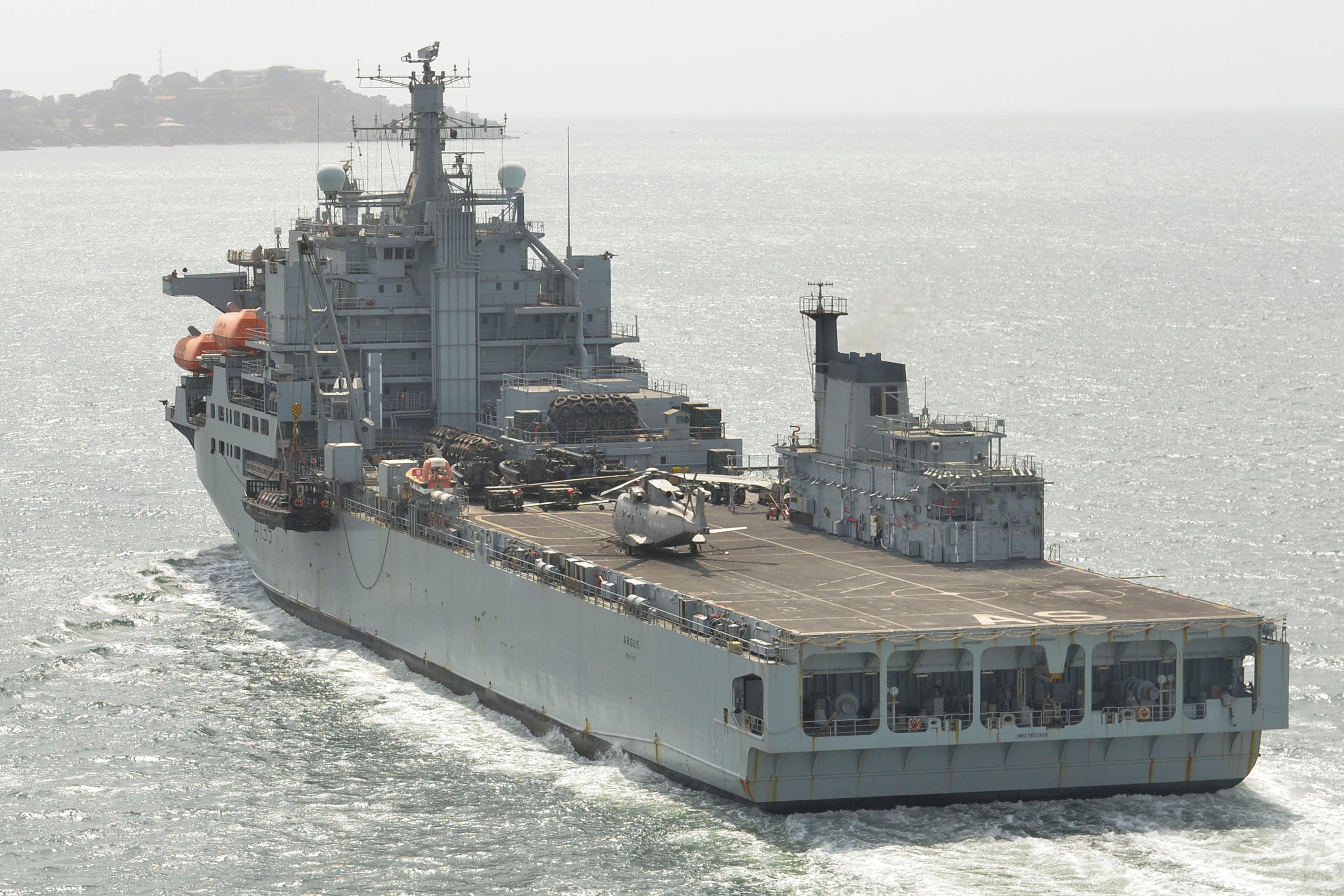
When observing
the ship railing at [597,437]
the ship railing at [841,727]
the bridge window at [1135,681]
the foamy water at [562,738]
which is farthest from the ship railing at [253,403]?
the bridge window at [1135,681]

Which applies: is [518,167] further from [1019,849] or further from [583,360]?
[1019,849]

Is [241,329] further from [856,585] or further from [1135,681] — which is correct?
[1135,681]

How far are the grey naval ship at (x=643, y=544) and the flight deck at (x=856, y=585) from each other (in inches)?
5.2

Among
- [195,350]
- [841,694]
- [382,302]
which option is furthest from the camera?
[195,350]

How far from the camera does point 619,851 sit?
1592 inches

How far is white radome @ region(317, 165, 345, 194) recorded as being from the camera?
68312 mm

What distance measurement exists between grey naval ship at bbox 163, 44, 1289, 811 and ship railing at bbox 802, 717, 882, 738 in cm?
7

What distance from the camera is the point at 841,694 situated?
4081 cm

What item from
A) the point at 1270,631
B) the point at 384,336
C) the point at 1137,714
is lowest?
the point at 1137,714

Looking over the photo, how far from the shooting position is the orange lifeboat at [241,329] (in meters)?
67.0

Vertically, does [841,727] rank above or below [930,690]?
below

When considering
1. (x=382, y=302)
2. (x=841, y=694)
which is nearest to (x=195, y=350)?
(x=382, y=302)

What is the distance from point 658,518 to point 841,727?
10.4 m

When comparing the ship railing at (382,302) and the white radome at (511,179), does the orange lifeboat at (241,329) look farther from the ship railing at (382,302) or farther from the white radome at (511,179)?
the white radome at (511,179)
